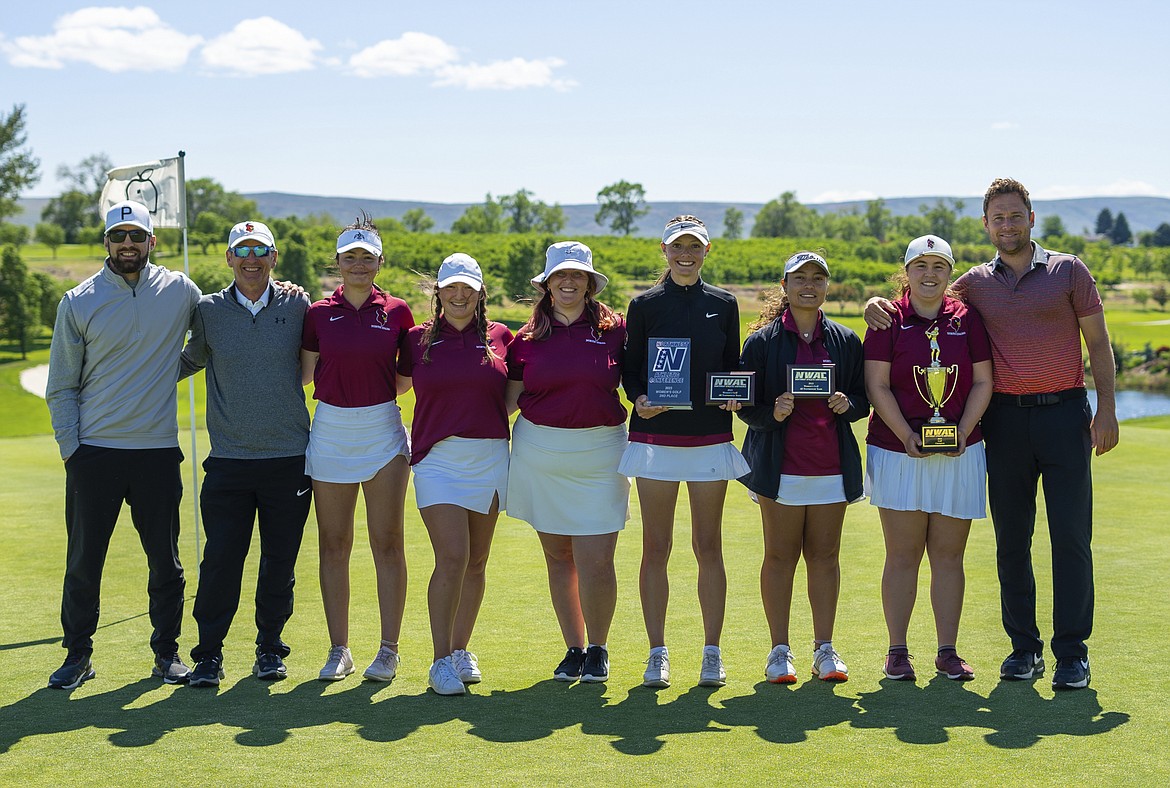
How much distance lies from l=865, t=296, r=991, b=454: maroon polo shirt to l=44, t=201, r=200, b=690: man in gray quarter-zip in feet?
10.7

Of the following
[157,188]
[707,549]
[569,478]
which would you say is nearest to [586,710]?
[707,549]

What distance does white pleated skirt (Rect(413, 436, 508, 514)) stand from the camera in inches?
217

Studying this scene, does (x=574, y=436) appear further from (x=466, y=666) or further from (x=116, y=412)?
(x=116, y=412)

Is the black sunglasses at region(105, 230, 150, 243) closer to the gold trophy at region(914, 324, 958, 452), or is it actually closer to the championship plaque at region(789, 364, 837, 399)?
the championship plaque at region(789, 364, 837, 399)

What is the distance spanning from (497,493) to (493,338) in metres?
0.72

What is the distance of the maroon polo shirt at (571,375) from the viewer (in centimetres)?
545

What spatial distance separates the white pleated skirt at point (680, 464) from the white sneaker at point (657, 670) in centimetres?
78

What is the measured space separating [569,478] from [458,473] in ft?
1.67

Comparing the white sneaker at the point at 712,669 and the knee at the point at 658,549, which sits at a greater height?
the knee at the point at 658,549

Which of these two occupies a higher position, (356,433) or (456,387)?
(456,387)

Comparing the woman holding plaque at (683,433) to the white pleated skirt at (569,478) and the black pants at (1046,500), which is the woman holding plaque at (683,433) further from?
the black pants at (1046,500)

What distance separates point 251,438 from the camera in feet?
18.5

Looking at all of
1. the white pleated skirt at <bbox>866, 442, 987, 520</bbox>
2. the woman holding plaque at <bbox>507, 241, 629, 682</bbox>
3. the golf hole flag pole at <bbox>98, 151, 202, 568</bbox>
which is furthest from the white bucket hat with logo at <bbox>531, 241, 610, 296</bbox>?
the golf hole flag pole at <bbox>98, 151, 202, 568</bbox>

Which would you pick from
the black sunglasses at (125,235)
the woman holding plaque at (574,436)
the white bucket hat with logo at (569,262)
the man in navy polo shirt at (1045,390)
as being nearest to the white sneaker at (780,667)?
the woman holding plaque at (574,436)
